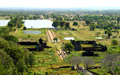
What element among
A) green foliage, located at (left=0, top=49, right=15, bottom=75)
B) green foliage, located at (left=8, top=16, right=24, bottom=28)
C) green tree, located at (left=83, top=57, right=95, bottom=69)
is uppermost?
green foliage, located at (left=8, top=16, right=24, bottom=28)

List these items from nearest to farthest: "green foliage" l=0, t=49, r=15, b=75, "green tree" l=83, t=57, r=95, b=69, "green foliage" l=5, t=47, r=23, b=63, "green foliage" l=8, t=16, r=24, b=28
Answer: "green foliage" l=0, t=49, r=15, b=75 → "green foliage" l=5, t=47, r=23, b=63 → "green tree" l=83, t=57, r=95, b=69 → "green foliage" l=8, t=16, r=24, b=28

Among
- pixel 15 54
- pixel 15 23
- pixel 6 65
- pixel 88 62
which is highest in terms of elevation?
pixel 15 23

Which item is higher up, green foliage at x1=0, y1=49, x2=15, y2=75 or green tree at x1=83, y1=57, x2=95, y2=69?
green foliage at x1=0, y1=49, x2=15, y2=75

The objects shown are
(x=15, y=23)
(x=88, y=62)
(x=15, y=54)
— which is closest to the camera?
(x=15, y=54)

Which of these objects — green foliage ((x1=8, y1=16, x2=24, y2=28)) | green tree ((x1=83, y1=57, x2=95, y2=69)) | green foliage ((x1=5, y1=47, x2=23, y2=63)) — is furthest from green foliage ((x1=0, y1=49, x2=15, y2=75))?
green foliage ((x1=8, y1=16, x2=24, y2=28))

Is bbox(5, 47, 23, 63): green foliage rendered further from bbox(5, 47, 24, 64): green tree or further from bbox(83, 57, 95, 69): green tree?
bbox(83, 57, 95, 69): green tree

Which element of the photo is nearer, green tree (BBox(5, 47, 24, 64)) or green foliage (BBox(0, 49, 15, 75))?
green foliage (BBox(0, 49, 15, 75))

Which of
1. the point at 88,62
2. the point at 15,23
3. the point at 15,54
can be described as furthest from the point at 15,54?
the point at 15,23

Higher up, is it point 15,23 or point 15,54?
point 15,23

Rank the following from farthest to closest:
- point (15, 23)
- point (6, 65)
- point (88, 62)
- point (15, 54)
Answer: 1. point (15, 23)
2. point (88, 62)
3. point (15, 54)
4. point (6, 65)

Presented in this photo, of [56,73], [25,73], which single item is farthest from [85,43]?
[25,73]

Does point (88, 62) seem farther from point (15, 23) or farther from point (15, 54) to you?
point (15, 23)
